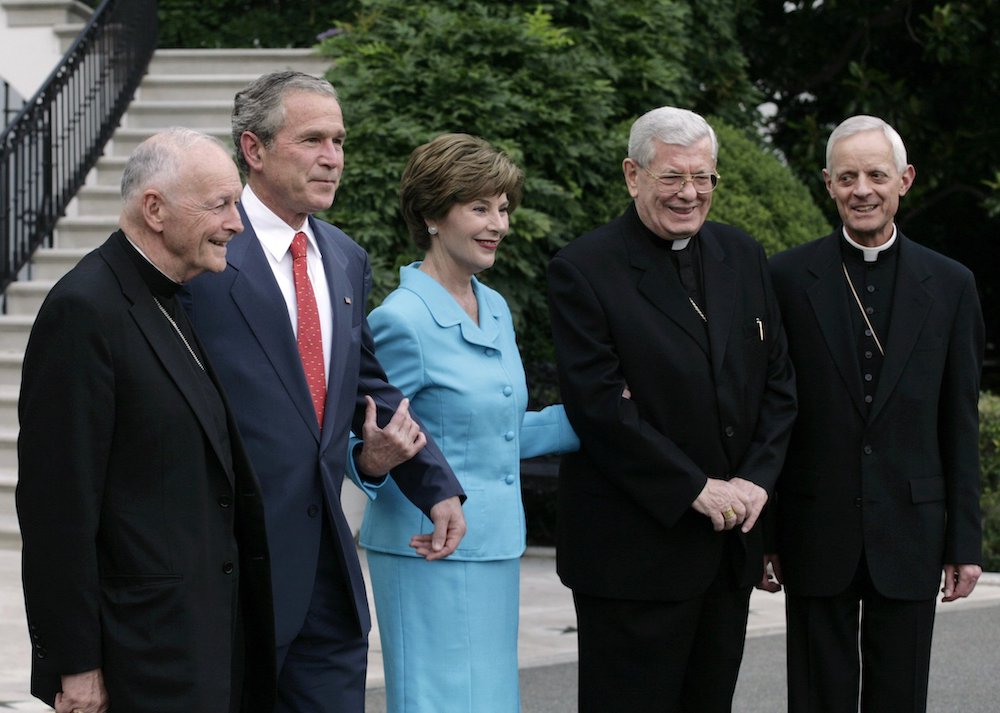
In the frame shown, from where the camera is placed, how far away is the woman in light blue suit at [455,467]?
4148 millimetres

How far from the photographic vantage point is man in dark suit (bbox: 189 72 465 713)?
12.1 feet

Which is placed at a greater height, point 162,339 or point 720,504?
point 162,339

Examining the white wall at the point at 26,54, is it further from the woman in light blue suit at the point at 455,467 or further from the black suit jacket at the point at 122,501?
the black suit jacket at the point at 122,501

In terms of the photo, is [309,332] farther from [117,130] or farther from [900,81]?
[900,81]

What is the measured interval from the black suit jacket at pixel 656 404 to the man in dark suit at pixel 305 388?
1.71 feet

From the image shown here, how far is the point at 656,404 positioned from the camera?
14.0 ft

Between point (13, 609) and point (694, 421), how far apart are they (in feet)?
14.6

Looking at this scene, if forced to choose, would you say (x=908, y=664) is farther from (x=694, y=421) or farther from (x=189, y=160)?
(x=189, y=160)

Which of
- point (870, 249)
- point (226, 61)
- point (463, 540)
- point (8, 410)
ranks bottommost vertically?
point (8, 410)

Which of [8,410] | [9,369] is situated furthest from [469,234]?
[9,369]

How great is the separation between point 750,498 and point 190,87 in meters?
9.04

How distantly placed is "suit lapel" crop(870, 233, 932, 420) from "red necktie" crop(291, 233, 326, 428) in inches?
66.3

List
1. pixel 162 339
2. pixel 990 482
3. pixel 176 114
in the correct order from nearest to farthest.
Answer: pixel 162 339 → pixel 990 482 → pixel 176 114

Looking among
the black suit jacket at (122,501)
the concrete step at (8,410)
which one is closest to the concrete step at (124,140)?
the concrete step at (8,410)
